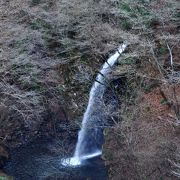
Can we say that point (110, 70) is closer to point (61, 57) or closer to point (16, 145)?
point (61, 57)

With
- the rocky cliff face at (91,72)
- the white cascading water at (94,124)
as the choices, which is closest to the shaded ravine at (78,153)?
the white cascading water at (94,124)

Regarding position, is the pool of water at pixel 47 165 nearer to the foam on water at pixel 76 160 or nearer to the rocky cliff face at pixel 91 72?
the foam on water at pixel 76 160

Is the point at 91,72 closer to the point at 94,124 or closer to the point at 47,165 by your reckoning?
the point at 94,124

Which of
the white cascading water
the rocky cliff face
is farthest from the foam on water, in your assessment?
the rocky cliff face

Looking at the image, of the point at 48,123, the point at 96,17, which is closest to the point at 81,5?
the point at 96,17

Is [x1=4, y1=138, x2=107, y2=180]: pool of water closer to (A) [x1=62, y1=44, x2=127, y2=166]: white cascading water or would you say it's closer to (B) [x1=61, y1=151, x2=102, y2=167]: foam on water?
(B) [x1=61, y1=151, x2=102, y2=167]: foam on water

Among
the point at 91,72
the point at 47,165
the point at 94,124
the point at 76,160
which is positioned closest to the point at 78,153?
the point at 76,160
